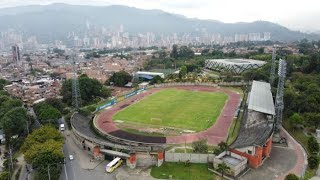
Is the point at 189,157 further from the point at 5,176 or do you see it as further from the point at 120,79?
the point at 120,79

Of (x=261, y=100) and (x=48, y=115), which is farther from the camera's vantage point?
(x=261, y=100)

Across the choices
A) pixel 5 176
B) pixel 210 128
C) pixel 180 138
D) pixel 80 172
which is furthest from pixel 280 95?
pixel 5 176

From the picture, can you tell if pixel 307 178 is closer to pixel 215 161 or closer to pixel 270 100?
pixel 215 161

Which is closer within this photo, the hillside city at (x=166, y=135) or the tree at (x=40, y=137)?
the hillside city at (x=166, y=135)

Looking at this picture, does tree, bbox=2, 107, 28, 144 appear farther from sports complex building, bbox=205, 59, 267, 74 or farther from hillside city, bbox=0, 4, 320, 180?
sports complex building, bbox=205, 59, 267, 74

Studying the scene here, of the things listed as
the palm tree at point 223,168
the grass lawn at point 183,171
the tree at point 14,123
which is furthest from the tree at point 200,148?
the tree at point 14,123

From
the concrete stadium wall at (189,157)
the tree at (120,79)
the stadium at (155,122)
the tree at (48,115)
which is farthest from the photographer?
the tree at (120,79)

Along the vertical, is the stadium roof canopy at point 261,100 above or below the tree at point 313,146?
above

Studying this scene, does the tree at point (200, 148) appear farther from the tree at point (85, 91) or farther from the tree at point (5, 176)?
the tree at point (85, 91)
